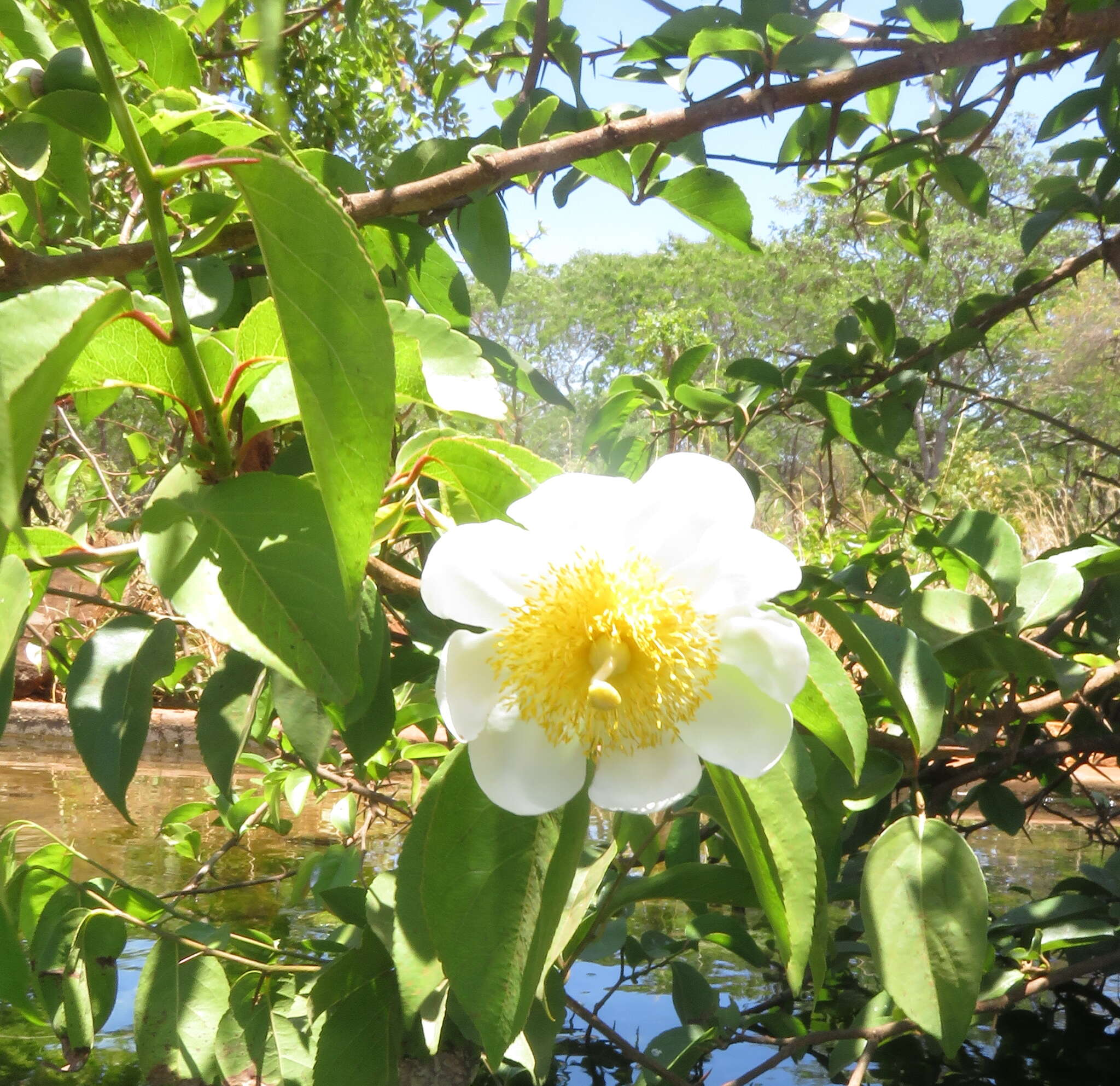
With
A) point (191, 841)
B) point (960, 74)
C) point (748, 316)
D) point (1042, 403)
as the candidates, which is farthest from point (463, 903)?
point (748, 316)

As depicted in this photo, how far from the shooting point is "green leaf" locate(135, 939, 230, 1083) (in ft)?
2.38

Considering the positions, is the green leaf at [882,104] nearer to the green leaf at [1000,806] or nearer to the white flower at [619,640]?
the green leaf at [1000,806]

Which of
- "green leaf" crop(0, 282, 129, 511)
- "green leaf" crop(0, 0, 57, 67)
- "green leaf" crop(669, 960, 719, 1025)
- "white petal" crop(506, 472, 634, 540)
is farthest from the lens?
"green leaf" crop(669, 960, 719, 1025)

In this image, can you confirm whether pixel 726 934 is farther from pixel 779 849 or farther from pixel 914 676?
pixel 779 849

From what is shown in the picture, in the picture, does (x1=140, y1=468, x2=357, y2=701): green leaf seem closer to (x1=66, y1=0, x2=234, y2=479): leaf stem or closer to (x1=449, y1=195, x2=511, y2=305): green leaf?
(x1=66, y1=0, x2=234, y2=479): leaf stem

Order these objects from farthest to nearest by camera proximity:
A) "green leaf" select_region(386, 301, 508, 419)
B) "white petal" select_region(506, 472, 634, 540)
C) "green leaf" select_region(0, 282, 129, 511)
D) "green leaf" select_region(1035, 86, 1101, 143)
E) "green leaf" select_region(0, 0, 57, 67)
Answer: "green leaf" select_region(1035, 86, 1101, 143) < "green leaf" select_region(0, 0, 57, 67) < "green leaf" select_region(386, 301, 508, 419) < "white petal" select_region(506, 472, 634, 540) < "green leaf" select_region(0, 282, 129, 511)

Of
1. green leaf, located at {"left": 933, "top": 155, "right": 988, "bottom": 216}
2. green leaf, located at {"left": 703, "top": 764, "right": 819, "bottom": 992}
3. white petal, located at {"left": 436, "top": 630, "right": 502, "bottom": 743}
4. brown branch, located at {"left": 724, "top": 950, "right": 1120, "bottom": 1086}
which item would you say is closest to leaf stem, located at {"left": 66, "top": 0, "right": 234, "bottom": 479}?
white petal, located at {"left": 436, "top": 630, "right": 502, "bottom": 743}

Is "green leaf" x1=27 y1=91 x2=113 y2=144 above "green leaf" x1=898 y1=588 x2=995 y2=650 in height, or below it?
above

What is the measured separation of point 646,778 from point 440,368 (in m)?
0.24

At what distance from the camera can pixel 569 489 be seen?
358 millimetres

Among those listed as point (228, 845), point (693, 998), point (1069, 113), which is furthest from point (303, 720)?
point (1069, 113)

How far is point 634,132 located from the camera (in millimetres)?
686

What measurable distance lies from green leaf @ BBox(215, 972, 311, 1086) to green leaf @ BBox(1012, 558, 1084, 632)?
62 cm

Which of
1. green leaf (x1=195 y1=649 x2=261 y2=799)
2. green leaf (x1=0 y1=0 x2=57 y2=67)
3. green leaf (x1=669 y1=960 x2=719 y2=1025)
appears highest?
green leaf (x1=0 y1=0 x2=57 y2=67)
